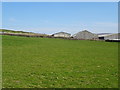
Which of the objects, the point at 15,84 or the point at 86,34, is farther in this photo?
the point at 86,34

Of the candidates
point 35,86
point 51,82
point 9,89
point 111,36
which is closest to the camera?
point 9,89

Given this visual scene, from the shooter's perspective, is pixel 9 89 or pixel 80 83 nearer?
pixel 9 89

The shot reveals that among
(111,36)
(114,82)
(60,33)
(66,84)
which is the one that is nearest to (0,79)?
(66,84)

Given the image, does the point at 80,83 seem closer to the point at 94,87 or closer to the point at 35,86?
the point at 94,87

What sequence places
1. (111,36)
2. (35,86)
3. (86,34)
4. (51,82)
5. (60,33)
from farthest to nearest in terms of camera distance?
1. (60,33)
2. (86,34)
3. (111,36)
4. (51,82)
5. (35,86)

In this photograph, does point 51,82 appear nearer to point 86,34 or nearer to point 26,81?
point 26,81

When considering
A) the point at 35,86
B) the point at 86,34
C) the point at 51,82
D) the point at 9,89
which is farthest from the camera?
the point at 86,34

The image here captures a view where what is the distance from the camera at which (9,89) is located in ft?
30.6

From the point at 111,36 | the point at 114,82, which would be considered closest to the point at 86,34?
the point at 111,36

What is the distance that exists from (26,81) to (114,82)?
445 cm

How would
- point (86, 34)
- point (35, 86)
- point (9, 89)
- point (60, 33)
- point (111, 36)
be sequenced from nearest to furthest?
point (9, 89) → point (35, 86) → point (111, 36) → point (86, 34) → point (60, 33)

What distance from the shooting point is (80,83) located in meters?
10.8

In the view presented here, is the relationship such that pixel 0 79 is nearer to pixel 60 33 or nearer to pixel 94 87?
pixel 94 87

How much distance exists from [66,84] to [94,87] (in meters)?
1.33
